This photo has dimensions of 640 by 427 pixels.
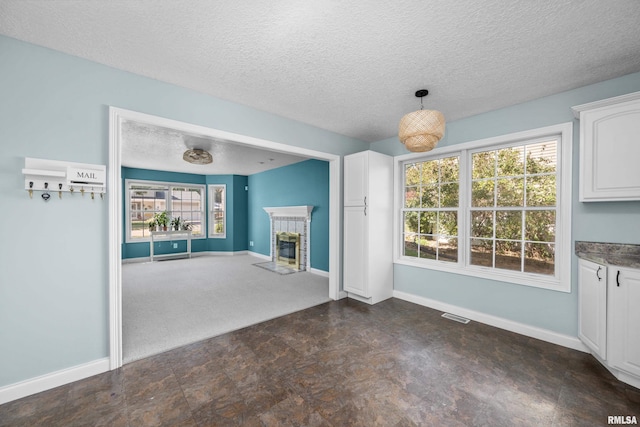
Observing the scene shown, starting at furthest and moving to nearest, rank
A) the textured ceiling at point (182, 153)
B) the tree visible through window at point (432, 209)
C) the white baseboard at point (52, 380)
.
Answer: the textured ceiling at point (182, 153)
the tree visible through window at point (432, 209)
the white baseboard at point (52, 380)

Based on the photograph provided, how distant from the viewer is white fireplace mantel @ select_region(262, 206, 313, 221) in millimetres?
6109

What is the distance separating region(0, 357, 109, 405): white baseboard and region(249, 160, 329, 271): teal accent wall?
13.3 ft

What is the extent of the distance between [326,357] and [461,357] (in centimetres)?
128

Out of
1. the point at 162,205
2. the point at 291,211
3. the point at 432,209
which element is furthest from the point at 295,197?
the point at 162,205

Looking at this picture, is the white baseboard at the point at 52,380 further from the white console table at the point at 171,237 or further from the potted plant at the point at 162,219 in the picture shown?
the potted plant at the point at 162,219

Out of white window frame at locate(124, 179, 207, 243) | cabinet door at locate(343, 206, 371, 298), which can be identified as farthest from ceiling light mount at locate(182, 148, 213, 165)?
white window frame at locate(124, 179, 207, 243)

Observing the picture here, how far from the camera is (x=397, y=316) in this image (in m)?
3.39

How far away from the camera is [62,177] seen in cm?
204

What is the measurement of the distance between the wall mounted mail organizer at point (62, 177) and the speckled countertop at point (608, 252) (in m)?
4.31

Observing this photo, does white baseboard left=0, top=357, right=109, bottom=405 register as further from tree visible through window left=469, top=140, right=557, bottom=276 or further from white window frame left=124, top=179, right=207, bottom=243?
white window frame left=124, top=179, right=207, bottom=243

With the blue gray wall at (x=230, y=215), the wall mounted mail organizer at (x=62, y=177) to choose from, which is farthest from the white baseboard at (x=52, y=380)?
the blue gray wall at (x=230, y=215)

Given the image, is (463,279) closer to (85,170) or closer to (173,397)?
(173,397)

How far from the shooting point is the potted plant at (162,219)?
→ 743 cm

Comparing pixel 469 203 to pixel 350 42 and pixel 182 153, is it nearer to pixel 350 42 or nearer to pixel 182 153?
pixel 350 42
